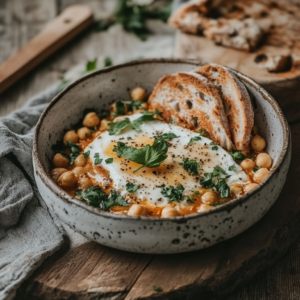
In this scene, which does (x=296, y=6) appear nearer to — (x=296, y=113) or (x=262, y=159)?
(x=296, y=113)

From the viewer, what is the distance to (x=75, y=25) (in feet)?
21.3

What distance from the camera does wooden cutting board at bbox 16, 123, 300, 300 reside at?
3.06m

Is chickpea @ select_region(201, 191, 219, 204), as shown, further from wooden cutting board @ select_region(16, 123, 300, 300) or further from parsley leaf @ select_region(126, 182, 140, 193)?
parsley leaf @ select_region(126, 182, 140, 193)

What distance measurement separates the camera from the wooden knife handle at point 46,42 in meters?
5.65

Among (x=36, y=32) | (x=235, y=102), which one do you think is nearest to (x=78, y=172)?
(x=235, y=102)

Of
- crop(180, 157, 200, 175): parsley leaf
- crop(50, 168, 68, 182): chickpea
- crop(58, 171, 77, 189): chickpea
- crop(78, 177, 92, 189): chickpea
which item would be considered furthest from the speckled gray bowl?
crop(180, 157, 200, 175): parsley leaf

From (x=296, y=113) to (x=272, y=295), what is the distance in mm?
1956

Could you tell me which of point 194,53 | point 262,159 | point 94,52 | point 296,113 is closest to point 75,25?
point 94,52

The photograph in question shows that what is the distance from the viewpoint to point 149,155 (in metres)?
3.49

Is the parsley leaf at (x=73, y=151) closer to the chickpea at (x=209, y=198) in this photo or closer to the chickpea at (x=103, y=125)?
the chickpea at (x=103, y=125)

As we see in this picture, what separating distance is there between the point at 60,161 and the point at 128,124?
663 mm

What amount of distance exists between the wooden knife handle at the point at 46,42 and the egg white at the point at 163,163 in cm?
224

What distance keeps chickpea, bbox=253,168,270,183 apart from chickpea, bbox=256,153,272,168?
10cm

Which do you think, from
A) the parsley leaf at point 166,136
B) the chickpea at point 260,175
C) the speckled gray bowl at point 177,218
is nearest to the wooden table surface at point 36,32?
the speckled gray bowl at point 177,218
